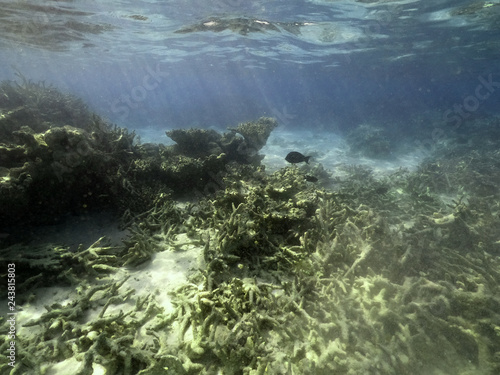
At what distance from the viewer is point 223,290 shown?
12.5 ft

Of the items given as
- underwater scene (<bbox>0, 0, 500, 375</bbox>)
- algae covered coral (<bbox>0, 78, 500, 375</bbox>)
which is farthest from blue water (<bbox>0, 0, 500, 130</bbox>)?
algae covered coral (<bbox>0, 78, 500, 375</bbox>)

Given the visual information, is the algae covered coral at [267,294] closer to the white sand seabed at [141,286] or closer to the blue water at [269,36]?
the white sand seabed at [141,286]

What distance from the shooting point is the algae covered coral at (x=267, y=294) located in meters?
3.05

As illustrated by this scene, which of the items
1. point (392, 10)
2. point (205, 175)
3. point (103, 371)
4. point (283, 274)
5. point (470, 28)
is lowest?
point (205, 175)

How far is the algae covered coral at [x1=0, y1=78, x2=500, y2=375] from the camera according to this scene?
10.0 feet

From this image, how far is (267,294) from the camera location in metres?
3.86

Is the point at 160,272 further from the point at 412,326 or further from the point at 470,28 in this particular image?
the point at 470,28

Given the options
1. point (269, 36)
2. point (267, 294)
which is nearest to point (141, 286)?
point (267, 294)

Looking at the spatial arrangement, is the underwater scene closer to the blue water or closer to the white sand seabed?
the white sand seabed

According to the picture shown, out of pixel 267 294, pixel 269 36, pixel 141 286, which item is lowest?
pixel 141 286

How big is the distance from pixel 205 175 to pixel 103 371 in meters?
6.34

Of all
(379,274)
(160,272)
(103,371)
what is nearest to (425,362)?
(379,274)

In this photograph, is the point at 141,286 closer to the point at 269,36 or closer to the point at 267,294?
the point at 267,294

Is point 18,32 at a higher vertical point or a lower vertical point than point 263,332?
higher
